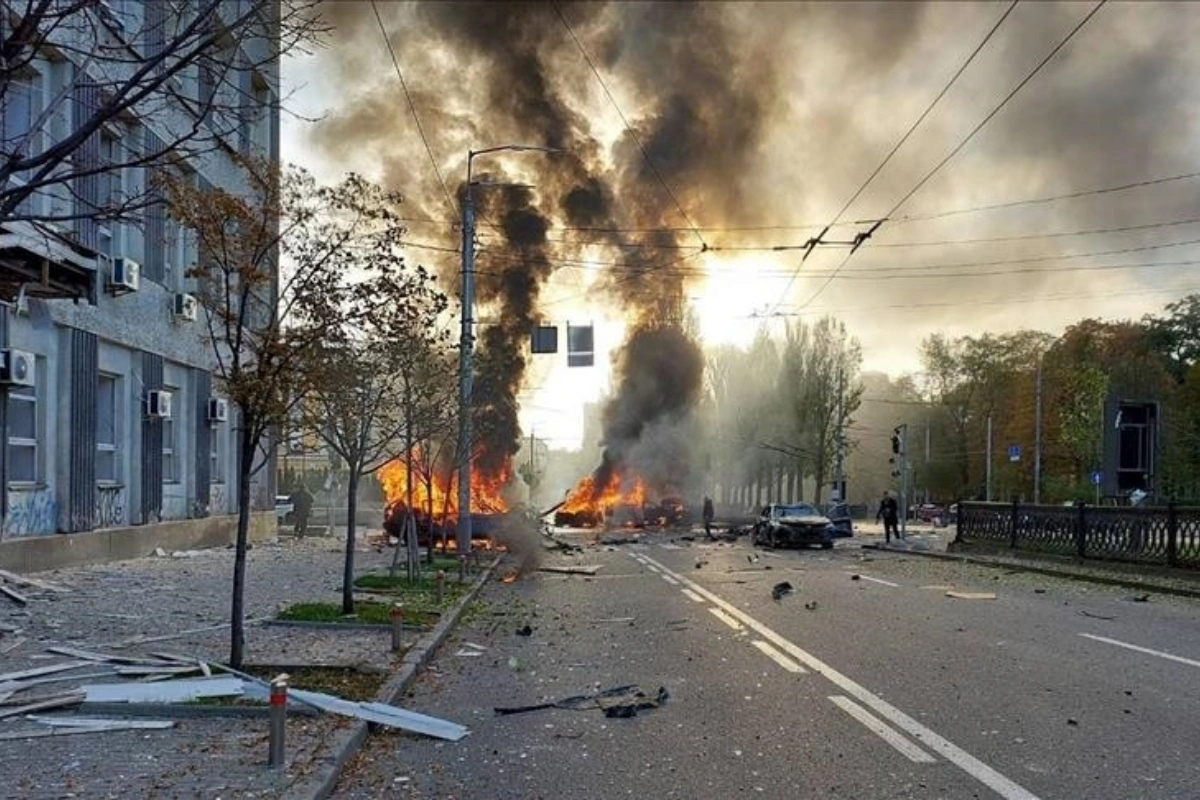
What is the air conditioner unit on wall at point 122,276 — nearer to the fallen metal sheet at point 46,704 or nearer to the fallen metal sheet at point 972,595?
the fallen metal sheet at point 46,704

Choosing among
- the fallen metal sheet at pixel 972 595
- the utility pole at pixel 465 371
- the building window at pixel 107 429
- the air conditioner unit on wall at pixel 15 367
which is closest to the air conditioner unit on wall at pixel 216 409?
the building window at pixel 107 429

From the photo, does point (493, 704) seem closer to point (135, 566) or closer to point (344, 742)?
point (344, 742)

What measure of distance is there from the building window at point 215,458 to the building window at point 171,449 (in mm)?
1713

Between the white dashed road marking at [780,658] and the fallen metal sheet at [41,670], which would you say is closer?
the fallen metal sheet at [41,670]

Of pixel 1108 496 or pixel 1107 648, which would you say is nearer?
pixel 1107 648

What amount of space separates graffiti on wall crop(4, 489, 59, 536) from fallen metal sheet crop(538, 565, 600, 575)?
→ 32.4ft

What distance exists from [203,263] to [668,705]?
5468 millimetres

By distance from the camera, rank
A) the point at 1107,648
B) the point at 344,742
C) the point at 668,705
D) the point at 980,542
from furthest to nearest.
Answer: the point at 980,542, the point at 1107,648, the point at 668,705, the point at 344,742

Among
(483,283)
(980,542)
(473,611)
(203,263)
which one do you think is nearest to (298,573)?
(473,611)

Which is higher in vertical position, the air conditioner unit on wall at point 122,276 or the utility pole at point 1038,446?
the air conditioner unit on wall at point 122,276

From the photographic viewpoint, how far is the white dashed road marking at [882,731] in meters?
6.20

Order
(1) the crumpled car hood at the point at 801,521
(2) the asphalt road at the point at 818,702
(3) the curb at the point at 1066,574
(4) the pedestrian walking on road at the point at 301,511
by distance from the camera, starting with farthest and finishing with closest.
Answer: (4) the pedestrian walking on road at the point at 301,511 → (1) the crumpled car hood at the point at 801,521 → (3) the curb at the point at 1066,574 → (2) the asphalt road at the point at 818,702

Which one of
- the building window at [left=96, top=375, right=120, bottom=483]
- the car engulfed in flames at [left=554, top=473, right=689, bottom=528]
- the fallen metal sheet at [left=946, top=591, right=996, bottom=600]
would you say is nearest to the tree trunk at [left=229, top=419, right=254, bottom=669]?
the fallen metal sheet at [left=946, top=591, right=996, bottom=600]

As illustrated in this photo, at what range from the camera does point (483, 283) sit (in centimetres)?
3266
